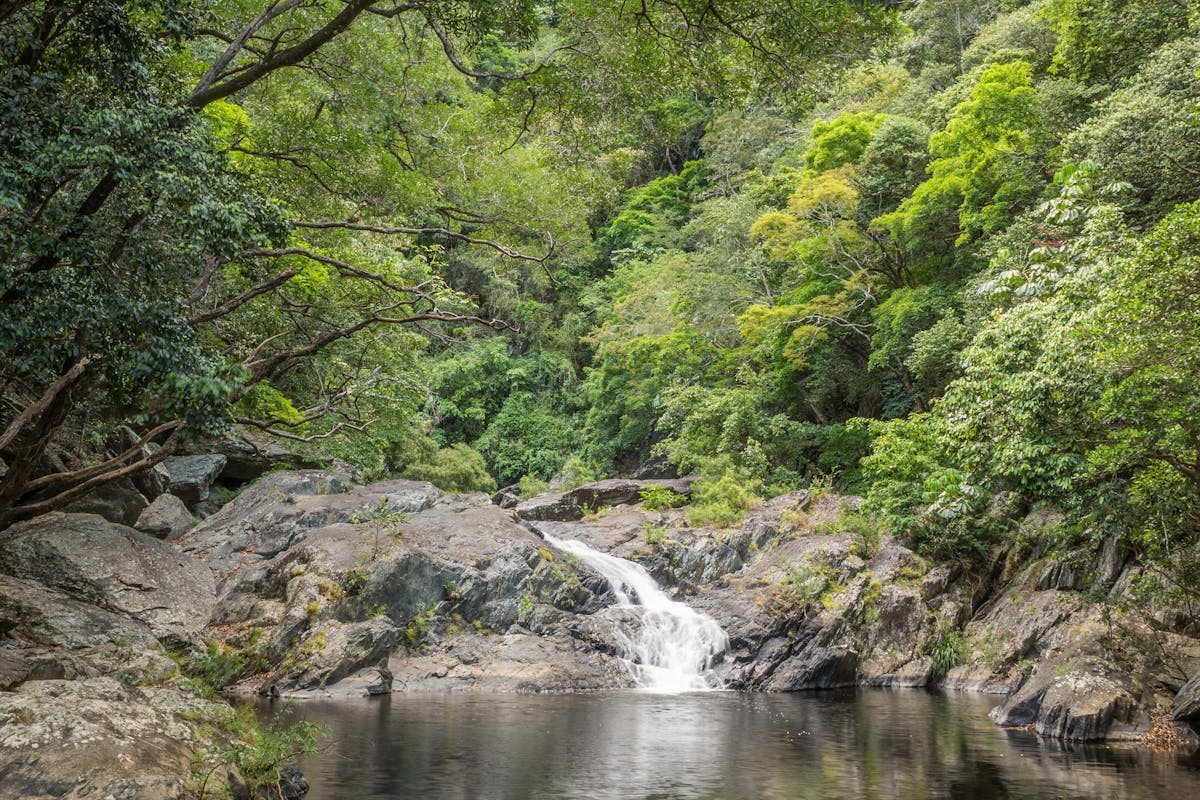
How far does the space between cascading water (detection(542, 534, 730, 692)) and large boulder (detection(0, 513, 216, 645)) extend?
Answer: 972 centimetres

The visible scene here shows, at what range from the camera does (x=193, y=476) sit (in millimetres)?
25359

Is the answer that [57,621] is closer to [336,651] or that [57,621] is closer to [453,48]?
[336,651]

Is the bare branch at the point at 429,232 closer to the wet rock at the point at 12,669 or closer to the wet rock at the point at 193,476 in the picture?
the wet rock at the point at 12,669

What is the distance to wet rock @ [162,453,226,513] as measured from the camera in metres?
25.2

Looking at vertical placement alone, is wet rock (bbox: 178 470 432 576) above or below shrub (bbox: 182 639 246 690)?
above

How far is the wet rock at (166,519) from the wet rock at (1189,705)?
66.5 ft

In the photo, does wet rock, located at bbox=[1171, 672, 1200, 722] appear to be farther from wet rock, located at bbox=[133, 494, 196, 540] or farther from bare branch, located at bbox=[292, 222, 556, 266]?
wet rock, located at bbox=[133, 494, 196, 540]

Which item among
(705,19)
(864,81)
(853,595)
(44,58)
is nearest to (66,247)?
(44,58)

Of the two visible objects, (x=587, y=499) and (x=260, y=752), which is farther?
(x=587, y=499)

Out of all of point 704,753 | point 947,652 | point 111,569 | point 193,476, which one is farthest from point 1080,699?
point 193,476

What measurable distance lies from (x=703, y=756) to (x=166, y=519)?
15.9 m

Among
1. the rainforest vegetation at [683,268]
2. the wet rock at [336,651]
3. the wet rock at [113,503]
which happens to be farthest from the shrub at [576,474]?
the wet rock at [113,503]

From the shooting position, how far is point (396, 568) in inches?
799

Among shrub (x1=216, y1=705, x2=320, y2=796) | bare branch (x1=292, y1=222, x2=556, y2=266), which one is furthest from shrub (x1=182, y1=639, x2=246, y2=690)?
bare branch (x1=292, y1=222, x2=556, y2=266)
